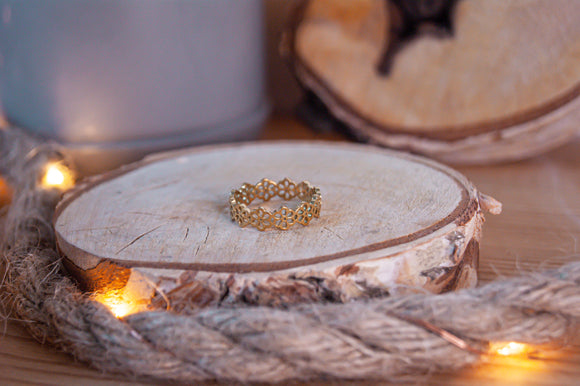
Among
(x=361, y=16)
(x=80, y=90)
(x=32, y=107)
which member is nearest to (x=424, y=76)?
(x=361, y=16)

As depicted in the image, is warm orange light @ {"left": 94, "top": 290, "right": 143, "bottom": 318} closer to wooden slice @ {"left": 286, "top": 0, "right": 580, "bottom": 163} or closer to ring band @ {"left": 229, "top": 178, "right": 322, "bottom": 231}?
ring band @ {"left": 229, "top": 178, "right": 322, "bottom": 231}

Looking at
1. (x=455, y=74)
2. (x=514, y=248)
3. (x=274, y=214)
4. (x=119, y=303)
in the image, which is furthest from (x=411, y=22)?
(x=119, y=303)

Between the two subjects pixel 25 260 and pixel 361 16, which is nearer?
pixel 25 260

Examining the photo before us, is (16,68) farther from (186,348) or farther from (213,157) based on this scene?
(186,348)

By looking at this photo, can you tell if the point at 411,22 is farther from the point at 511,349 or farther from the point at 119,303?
the point at 119,303

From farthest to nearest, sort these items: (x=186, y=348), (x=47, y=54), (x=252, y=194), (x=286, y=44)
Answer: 1. (x=286, y=44)
2. (x=47, y=54)
3. (x=252, y=194)
4. (x=186, y=348)

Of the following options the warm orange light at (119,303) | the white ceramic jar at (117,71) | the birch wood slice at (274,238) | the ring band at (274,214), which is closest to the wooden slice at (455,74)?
the white ceramic jar at (117,71)
